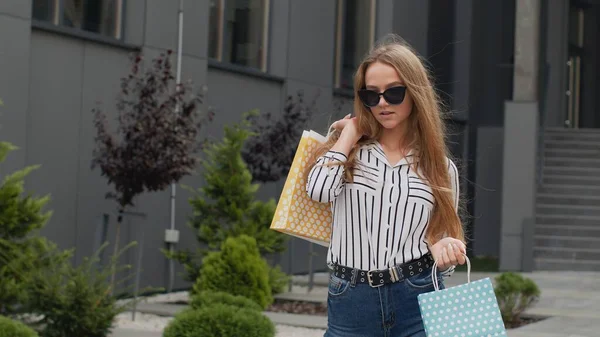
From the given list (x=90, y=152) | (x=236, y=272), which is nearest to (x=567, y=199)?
(x=236, y=272)

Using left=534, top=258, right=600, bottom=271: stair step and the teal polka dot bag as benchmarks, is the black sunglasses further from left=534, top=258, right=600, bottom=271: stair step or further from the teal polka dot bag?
left=534, top=258, right=600, bottom=271: stair step

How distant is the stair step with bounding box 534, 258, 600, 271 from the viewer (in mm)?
19969

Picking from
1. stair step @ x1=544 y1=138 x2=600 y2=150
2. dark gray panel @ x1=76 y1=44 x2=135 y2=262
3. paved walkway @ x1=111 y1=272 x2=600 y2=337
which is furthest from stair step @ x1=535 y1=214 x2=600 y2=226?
dark gray panel @ x1=76 y1=44 x2=135 y2=262

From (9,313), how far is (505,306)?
17.8ft

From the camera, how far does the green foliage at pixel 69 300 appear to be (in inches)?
350

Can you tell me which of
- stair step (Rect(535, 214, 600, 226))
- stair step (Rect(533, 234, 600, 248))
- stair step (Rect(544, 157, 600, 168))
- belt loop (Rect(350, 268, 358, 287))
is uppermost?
stair step (Rect(544, 157, 600, 168))

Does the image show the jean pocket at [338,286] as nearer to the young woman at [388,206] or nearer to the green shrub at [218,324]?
the young woman at [388,206]

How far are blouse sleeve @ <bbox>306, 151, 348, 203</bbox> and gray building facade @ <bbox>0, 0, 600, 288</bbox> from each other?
3.60ft

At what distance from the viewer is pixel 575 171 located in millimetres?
22828

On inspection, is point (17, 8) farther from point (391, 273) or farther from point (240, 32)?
point (391, 273)

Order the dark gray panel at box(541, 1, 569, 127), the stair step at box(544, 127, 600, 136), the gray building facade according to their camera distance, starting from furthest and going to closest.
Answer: the dark gray panel at box(541, 1, 569, 127) < the stair step at box(544, 127, 600, 136) < the gray building facade

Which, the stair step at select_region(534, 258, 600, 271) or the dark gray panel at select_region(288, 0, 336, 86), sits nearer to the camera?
the dark gray panel at select_region(288, 0, 336, 86)

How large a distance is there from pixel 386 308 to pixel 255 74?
42.9ft

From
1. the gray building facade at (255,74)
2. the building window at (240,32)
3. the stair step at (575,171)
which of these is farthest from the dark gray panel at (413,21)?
the building window at (240,32)
